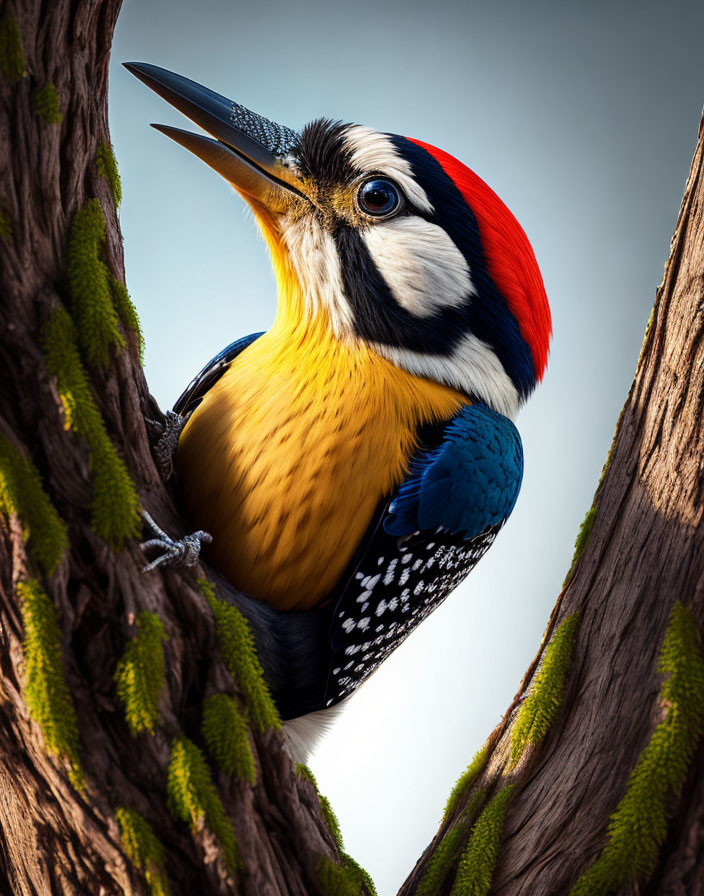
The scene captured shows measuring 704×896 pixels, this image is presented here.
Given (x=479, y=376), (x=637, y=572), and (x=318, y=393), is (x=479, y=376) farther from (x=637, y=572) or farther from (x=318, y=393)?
(x=637, y=572)

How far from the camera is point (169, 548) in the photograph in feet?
3.70

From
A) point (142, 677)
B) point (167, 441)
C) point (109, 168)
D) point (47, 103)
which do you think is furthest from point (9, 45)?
point (142, 677)

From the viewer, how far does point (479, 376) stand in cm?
161

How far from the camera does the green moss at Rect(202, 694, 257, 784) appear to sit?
1.11 metres

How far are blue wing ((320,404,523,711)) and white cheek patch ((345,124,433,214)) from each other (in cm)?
46

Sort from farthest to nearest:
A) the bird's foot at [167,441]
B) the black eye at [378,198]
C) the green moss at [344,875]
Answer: the black eye at [378,198] < the bird's foot at [167,441] < the green moss at [344,875]

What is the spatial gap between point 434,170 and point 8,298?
957 millimetres

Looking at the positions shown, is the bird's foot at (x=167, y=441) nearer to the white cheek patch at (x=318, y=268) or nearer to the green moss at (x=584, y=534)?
the white cheek patch at (x=318, y=268)

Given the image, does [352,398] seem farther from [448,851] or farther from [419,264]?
[448,851]

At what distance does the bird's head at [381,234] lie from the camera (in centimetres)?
155

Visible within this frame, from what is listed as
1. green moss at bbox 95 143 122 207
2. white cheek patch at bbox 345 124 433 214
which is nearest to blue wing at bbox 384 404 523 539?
white cheek patch at bbox 345 124 433 214

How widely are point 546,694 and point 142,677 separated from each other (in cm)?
81

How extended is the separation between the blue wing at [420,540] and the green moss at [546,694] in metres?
0.24

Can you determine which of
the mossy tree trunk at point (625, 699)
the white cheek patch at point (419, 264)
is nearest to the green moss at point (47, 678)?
the mossy tree trunk at point (625, 699)
